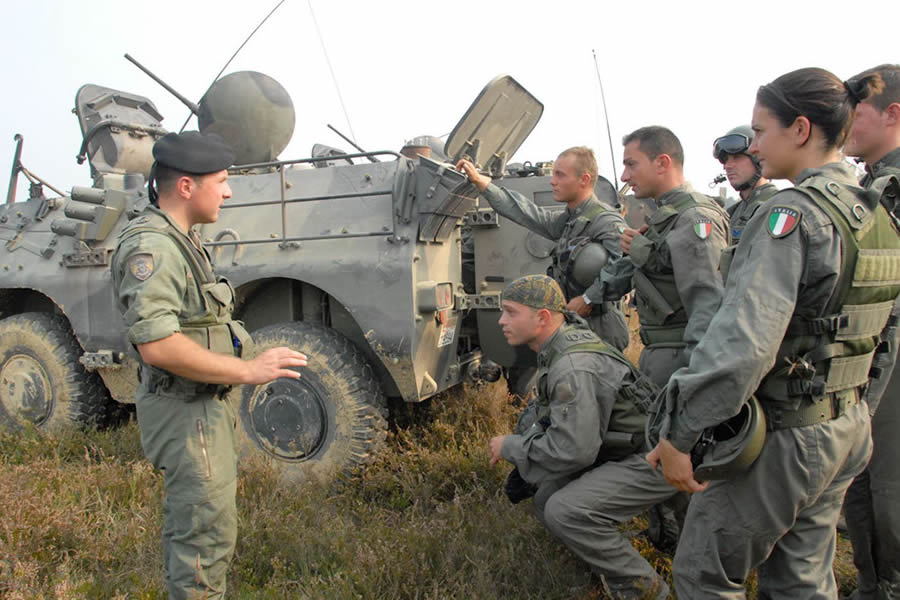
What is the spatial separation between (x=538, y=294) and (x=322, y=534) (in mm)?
1594

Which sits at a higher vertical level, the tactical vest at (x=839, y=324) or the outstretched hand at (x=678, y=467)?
the tactical vest at (x=839, y=324)

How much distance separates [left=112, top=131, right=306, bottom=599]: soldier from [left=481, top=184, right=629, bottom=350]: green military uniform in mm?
2065

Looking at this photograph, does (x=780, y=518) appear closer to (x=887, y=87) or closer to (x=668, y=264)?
(x=668, y=264)

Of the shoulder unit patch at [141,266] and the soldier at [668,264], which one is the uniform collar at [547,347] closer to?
the soldier at [668,264]

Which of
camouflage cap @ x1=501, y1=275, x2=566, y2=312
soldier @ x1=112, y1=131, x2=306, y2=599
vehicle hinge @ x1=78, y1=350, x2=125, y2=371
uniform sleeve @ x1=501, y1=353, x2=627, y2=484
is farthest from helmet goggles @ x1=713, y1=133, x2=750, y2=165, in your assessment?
vehicle hinge @ x1=78, y1=350, x2=125, y2=371

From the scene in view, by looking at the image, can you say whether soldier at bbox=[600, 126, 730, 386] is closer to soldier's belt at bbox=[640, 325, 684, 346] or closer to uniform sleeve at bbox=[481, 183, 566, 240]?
soldier's belt at bbox=[640, 325, 684, 346]

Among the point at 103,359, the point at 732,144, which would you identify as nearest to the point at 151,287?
the point at 103,359

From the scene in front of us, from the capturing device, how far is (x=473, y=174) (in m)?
3.99

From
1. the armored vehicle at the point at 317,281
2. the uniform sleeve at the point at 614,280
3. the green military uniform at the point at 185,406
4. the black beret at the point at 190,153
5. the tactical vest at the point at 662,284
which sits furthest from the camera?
the armored vehicle at the point at 317,281

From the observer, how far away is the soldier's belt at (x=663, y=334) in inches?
128

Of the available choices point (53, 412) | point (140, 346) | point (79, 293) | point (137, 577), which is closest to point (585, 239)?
point (140, 346)

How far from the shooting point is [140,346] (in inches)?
83.5

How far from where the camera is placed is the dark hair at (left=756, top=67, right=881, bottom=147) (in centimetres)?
189

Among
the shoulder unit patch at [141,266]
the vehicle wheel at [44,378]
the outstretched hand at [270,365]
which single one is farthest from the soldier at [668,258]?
the vehicle wheel at [44,378]
